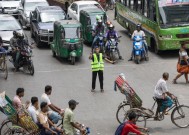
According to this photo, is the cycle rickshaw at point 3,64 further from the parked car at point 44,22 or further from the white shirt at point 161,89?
the white shirt at point 161,89

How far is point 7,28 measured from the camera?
2684 cm

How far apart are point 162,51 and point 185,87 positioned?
19.8 ft

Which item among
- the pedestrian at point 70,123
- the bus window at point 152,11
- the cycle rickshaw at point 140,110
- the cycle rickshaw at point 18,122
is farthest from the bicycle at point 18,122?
the bus window at point 152,11

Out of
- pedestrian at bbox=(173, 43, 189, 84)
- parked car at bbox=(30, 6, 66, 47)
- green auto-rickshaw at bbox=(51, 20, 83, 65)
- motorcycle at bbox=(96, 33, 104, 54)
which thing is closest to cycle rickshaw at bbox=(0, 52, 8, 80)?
green auto-rickshaw at bbox=(51, 20, 83, 65)

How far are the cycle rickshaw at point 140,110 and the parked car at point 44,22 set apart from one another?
12146 mm

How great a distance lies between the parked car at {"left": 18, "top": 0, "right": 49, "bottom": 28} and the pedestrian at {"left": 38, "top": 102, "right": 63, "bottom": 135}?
66.0ft

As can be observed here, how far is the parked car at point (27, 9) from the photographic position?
109ft

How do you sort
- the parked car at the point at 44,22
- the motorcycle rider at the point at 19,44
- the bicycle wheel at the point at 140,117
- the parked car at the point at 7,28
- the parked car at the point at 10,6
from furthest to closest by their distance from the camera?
the parked car at the point at 10,6
the parked car at the point at 44,22
the parked car at the point at 7,28
the motorcycle rider at the point at 19,44
the bicycle wheel at the point at 140,117

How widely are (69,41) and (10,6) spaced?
1415 centimetres

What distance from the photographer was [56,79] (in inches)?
852

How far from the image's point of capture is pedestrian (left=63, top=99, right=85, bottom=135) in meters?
13.1

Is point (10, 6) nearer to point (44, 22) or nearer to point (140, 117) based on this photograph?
point (44, 22)

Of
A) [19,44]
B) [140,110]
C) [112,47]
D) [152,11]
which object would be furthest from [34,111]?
[152,11]

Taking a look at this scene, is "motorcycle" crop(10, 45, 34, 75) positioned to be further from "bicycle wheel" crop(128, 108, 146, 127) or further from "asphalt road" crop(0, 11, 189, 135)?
"bicycle wheel" crop(128, 108, 146, 127)
